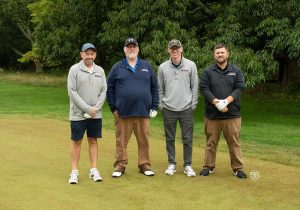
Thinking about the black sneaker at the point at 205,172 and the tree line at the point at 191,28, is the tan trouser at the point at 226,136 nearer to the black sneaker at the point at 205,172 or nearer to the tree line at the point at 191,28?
the black sneaker at the point at 205,172

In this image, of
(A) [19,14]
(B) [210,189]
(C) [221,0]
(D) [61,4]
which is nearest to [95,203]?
(B) [210,189]

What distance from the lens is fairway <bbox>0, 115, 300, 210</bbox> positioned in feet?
17.4

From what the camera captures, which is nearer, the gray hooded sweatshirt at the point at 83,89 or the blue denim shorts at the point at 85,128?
the gray hooded sweatshirt at the point at 83,89

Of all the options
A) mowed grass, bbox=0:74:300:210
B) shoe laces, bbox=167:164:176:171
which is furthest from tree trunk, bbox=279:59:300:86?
shoe laces, bbox=167:164:176:171

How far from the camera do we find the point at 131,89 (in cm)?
657

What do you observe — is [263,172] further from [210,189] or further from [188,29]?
[188,29]

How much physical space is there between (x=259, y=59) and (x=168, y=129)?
7.90 metres

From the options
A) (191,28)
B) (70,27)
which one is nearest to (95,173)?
(191,28)

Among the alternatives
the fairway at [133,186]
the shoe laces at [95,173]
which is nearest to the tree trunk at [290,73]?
the fairway at [133,186]

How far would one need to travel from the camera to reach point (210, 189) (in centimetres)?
592

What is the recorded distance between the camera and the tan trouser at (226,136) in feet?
22.0

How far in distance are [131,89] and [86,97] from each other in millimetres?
644

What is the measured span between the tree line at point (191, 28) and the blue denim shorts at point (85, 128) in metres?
7.26

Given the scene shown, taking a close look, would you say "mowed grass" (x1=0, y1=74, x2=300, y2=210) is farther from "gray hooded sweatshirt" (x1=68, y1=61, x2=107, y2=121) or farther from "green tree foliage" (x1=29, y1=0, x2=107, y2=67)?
"green tree foliage" (x1=29, y1=0, x2=107, y2=67)
